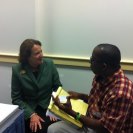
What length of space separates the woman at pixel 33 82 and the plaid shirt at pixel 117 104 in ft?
2.41

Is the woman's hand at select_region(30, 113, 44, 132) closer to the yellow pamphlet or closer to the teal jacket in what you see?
the teal jacket

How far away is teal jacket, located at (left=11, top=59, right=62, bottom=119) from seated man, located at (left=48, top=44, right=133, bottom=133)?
Result: 0.54 metres

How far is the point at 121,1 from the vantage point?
2.47m

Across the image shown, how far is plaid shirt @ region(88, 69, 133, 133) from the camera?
1666 millimetres

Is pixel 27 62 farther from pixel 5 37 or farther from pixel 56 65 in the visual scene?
pixel 5 37

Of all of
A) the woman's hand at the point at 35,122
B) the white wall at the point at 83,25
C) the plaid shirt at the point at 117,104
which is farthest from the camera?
the white wall at the point at 83,25

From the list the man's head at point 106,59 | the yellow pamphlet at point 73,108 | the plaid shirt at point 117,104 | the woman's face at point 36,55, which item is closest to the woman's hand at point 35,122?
the yellow pamphlet at point 73,108

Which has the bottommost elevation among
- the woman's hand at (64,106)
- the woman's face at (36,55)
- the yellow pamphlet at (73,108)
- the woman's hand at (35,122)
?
the woman's hand at (35,122)

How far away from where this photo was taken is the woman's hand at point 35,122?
2.28 metres

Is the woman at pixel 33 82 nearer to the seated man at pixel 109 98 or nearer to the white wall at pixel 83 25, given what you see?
the white wall at pixel 83 25

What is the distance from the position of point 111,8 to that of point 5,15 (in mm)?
1128

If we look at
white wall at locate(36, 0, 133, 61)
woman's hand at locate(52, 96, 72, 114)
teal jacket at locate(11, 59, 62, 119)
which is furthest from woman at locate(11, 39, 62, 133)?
woman's hand at locate(52, 96, 72, 114)

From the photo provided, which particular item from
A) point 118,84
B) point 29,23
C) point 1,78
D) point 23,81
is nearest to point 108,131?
point 118,84

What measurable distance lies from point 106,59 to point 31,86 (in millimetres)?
947
